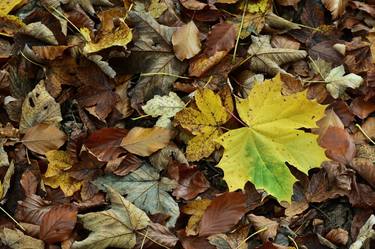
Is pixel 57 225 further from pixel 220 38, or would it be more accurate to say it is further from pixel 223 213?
pixel 220 38

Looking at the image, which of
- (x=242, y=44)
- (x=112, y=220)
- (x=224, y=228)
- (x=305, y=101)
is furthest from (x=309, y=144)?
(x=112, y=220)

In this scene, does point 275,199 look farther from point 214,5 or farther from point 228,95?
point 214,5

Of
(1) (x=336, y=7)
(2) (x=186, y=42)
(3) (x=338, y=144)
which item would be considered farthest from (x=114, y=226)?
(1) (x=336, y=7)

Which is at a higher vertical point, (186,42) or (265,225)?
(186,42)

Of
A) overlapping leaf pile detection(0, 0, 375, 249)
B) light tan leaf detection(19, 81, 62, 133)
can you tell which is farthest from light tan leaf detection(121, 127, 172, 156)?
light tan leaf detection(19, 81, 62, 133)

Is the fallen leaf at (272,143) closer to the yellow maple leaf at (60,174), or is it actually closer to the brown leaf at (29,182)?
the yellow maple leaf at (60,174)
